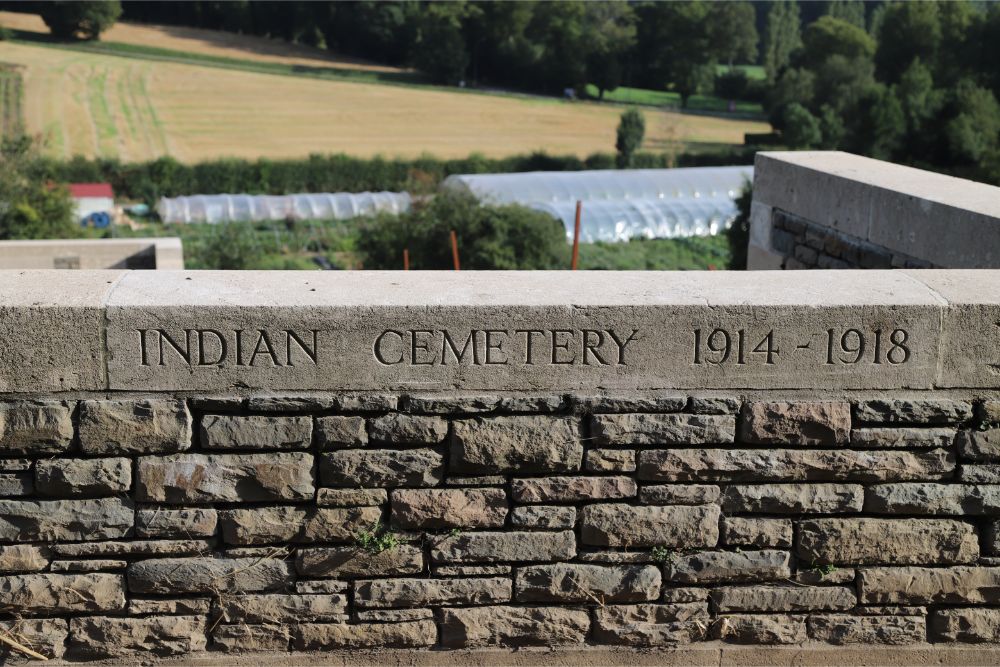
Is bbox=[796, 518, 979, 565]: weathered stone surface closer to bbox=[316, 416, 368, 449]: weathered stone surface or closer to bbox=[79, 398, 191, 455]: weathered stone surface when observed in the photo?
bbox=[316, 416, 368, 449]: weathered stone surface

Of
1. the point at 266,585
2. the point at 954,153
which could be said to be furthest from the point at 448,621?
the point at 954,153

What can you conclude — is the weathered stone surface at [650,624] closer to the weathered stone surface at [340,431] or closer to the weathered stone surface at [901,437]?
the weathered stone surface at [901,437]

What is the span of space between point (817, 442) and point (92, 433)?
2.29 meters

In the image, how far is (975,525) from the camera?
383 cm

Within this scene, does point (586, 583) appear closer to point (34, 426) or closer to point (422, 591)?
point (422, 591)

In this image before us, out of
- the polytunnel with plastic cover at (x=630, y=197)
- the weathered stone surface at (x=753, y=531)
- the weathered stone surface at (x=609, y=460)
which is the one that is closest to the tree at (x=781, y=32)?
the polytunnel with plastic cover at (x=630, y=197)

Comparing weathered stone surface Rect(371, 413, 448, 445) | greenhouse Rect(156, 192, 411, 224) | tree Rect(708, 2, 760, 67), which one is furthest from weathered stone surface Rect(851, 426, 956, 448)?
tree Rect(708, 2, 760, 67)

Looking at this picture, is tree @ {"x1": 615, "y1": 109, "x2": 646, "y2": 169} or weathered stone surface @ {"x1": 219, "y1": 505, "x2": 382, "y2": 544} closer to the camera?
weathered stone surface @ {"x1": 219, "y1": 505, "x2": 382, "y2": 544}

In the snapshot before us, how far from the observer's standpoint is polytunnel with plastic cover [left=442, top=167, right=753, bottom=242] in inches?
1374

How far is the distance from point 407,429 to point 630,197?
3736 centimetres

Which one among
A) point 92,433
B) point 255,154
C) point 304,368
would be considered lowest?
point 255,154

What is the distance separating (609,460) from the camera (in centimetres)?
369

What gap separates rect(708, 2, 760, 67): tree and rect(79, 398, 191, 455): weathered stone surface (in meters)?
75.1

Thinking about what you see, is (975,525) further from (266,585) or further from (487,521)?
(266,585)
